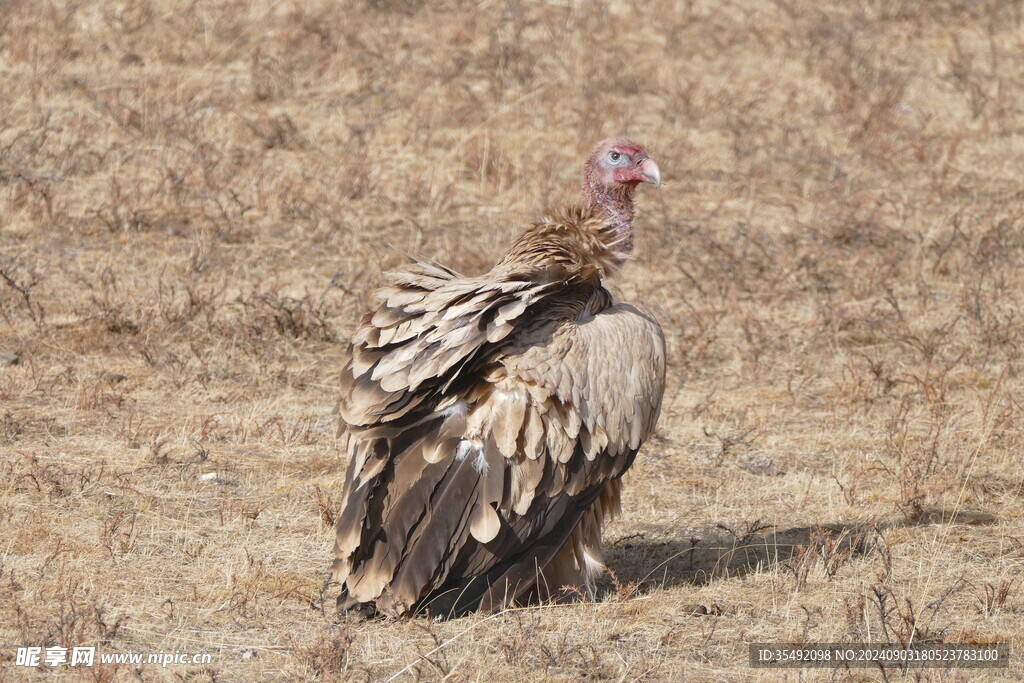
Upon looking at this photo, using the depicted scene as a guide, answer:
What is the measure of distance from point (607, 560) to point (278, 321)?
11.2 feet

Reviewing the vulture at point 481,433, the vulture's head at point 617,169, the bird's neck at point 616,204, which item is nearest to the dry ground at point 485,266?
the vulture at point 481,433

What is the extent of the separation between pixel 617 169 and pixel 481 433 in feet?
5.56

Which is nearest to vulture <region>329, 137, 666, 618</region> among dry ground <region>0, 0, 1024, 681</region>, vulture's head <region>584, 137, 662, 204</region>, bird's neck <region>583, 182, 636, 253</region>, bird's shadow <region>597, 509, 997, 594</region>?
dry ground <region>0, 0, 1024, 681</region>

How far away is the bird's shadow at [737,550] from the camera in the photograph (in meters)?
5.89

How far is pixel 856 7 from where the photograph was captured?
16844 mm

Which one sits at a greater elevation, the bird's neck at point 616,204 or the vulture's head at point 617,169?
the vulture's head at point 617,169

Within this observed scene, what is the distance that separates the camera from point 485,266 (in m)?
10.1

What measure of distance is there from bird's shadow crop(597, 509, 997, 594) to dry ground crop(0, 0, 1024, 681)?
2 cm

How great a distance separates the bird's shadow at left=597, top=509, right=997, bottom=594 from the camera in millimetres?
5895
